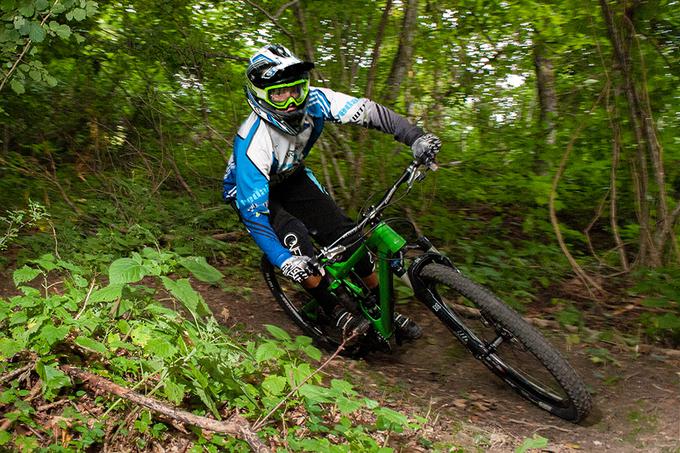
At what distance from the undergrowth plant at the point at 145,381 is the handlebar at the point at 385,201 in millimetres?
969

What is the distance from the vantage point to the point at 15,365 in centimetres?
295

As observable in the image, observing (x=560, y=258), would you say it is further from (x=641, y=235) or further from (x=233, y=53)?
(x=233, y=53)

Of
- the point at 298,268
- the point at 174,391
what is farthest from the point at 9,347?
the point at 298,268

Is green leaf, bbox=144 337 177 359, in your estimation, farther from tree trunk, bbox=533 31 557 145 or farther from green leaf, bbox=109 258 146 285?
tree trunk, bbox=533 31 557 145

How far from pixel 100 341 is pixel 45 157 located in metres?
5.15

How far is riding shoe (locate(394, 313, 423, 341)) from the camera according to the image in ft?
14.5

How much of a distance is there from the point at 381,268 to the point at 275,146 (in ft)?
3.86

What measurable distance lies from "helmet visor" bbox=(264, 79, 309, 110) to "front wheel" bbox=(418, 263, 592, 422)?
1473 mm

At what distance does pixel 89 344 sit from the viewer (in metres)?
3.02

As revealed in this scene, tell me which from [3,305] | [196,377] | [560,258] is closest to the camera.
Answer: [196,377]

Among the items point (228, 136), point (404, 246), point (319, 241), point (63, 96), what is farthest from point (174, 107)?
point (404, 246)

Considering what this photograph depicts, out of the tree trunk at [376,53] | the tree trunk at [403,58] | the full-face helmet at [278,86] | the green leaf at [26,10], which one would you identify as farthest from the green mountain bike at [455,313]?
the tree trunk at [403,58]

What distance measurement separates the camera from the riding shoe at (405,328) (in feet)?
14.5

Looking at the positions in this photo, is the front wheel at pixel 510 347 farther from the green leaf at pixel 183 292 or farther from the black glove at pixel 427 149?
the green leaf at pixel 183 292
